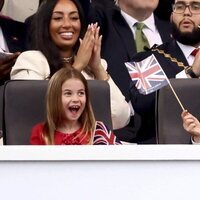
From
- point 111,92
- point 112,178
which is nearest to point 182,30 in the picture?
point 111,92

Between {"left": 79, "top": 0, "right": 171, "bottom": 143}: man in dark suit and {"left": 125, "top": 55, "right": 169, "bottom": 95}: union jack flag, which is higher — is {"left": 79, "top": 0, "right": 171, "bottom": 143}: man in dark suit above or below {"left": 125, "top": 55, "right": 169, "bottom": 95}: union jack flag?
above

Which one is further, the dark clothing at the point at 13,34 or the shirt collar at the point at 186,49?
the dark clothing at the point at 13,34

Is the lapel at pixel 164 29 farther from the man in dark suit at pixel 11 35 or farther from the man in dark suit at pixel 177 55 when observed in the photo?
the man in dark suit at pixel 11 35

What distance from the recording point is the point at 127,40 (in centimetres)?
722

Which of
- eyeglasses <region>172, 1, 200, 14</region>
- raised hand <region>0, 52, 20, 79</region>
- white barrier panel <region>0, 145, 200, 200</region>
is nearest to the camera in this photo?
white barrier panel <region>0, 145, 200, 200</region>

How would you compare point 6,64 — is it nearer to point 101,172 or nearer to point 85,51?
point 85,51

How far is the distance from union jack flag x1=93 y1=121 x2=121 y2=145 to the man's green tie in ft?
4.92

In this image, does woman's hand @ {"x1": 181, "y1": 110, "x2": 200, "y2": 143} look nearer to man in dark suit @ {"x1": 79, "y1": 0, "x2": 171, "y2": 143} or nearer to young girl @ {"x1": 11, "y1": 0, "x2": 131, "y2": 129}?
young girl @ {"x1": 11, "y1": 0, "x2": 131, "y2": 129}

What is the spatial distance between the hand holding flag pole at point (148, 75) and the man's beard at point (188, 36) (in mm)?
815

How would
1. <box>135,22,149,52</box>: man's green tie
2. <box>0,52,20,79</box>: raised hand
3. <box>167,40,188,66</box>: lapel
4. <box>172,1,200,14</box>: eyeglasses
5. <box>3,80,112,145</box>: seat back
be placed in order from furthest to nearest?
1. <box>135,22,149,52</box>: man's green tie
2. <box>172,1,200,14</box>: eyeglasses
3. <box>167,40,188,66</box>: lapel
4. <box>0,52,20,79</box>: raised hand
5. <box>3,80,112,145</box>: seat back

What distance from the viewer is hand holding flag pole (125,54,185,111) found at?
6.02 metres

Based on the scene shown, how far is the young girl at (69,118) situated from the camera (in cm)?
574

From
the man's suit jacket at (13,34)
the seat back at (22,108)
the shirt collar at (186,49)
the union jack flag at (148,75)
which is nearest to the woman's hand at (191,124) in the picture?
the union jack flag at (148,75)

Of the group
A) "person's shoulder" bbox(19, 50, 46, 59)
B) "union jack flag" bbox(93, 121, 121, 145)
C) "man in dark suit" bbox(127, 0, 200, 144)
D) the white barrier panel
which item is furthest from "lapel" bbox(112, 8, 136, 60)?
the white barrier panel
